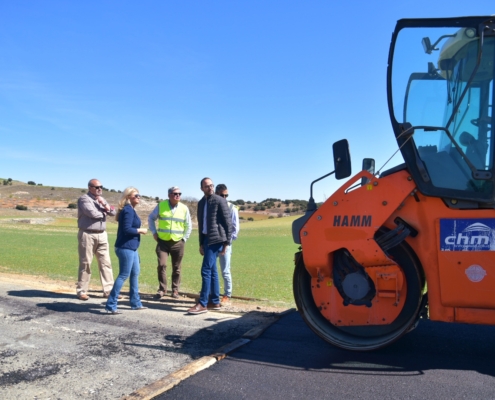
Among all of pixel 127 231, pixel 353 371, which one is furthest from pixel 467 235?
pixel 127 231

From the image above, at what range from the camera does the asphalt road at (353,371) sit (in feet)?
12.8

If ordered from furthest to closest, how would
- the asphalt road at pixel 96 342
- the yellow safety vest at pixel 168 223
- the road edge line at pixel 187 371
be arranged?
the yellow safety vest at pixel 168 223 < the asphalt road at pixel 96 342 < the road edge line at pixel 187 371

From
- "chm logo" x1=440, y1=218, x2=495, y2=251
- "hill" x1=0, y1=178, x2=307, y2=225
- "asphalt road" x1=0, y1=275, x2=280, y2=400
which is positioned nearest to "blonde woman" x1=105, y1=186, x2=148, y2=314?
"asphalt road" x1=0, y1=275, x2=280, y2=400

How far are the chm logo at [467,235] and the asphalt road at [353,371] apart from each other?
110 centimetres

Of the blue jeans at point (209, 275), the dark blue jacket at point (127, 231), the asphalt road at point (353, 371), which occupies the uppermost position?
the dark blue jacket at point (127, 231)

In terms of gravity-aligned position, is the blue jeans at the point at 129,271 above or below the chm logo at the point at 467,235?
below

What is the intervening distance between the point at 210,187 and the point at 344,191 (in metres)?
3.11

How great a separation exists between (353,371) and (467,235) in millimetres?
1592

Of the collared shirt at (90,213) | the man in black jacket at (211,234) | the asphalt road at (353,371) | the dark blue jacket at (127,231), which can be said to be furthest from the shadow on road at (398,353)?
the collared shirt at (90,213)

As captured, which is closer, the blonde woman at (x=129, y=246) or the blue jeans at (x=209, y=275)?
the blue jeans at (x=209, y=275)

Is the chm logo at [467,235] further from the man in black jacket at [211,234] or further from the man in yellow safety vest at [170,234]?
the man in yellow safety vest at [170,234]

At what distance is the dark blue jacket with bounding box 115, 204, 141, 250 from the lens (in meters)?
7.35

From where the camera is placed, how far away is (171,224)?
8.69 meters

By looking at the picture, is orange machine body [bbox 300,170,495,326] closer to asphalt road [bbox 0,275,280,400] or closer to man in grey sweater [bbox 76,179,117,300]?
asphalt road [bbox 0,275,280,400]
